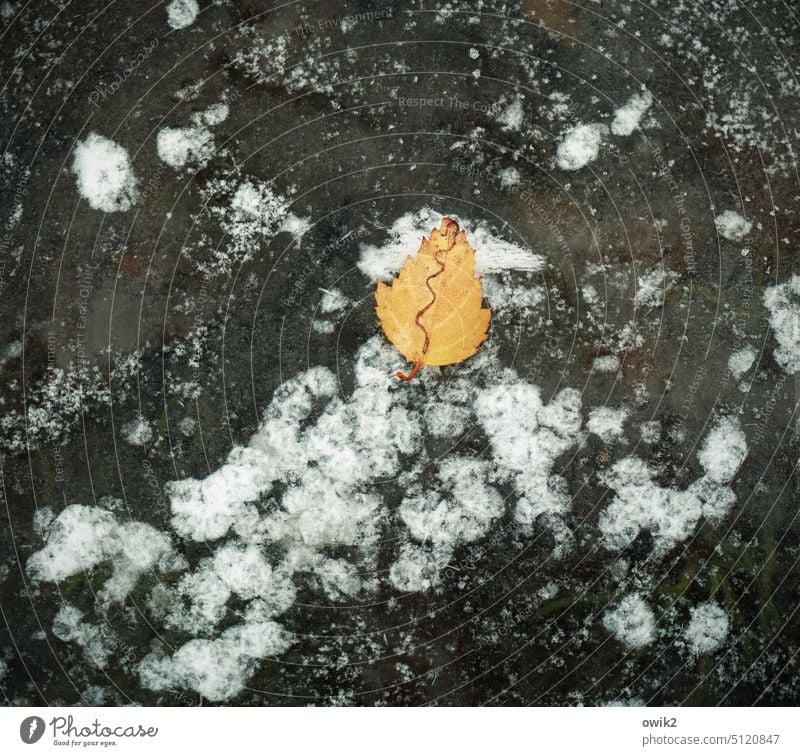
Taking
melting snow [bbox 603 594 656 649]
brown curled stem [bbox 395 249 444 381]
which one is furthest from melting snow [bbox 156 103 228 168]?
melting snow [bbox 603 594 656 649]

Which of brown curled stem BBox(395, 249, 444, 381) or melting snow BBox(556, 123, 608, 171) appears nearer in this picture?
brown curled stem BBox(395, 249, 444, 381)

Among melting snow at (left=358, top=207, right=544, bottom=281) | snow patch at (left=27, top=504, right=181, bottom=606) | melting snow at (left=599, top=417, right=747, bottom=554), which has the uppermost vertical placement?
melting snow at (left=358, top=207, right=544, bottom=281)

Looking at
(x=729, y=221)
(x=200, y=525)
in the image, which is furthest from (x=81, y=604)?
(x=729, y=221)

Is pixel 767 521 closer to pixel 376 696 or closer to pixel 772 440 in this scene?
pixel 772 440

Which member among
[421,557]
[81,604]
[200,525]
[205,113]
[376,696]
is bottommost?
[376,696]

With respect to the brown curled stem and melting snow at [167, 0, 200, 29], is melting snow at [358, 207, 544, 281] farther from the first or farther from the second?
melting snow at [167, 0, 200, 29]

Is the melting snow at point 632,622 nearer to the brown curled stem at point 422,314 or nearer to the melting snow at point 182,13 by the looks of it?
the brown curled stem at point 422,314
